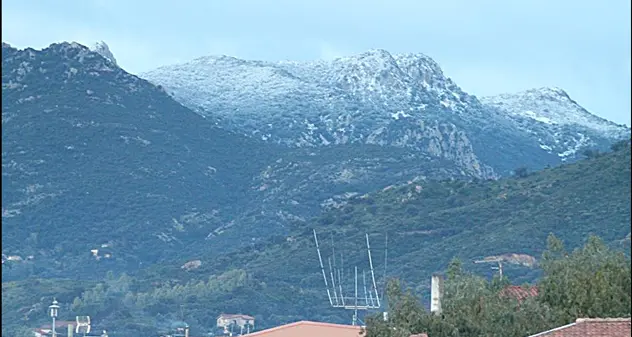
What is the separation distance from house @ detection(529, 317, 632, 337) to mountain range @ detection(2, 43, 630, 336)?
229 feet

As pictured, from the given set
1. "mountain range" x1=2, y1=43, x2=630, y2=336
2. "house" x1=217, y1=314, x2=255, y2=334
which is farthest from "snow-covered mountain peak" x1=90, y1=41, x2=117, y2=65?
"house" x1=217, y1=314, x2=255, y2=334

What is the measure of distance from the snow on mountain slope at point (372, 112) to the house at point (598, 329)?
137 metres

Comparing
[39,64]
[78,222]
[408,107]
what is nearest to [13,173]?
[78,222]

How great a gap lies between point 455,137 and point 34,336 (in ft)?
271

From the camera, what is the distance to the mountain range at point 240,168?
121 meters

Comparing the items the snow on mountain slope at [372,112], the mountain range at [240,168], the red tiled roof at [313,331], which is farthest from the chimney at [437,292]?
the snow on mountain slope at [372,112]

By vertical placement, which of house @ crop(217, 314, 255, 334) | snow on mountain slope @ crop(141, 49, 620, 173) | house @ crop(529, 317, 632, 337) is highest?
snow on mountain slope @ crop(141, 49, 620, 173)

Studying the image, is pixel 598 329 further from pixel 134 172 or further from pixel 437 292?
pixel 134 172

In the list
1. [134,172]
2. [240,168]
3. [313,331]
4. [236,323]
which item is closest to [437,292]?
[313,331]

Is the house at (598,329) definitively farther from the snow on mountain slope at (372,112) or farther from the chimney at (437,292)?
the snow on mountain slope at (372,112)

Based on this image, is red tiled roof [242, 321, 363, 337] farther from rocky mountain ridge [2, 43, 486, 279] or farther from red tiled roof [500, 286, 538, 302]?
rocky mountain ridge [2, 43, 486, 279]

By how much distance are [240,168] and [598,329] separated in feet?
439

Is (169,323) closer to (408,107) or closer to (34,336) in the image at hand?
(34,336)

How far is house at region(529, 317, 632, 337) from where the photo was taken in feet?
109
